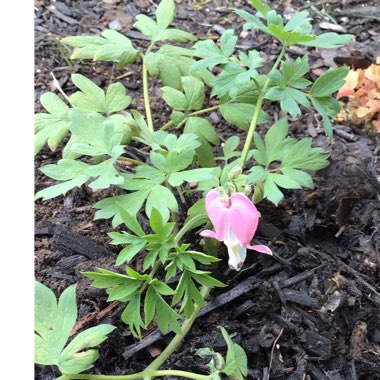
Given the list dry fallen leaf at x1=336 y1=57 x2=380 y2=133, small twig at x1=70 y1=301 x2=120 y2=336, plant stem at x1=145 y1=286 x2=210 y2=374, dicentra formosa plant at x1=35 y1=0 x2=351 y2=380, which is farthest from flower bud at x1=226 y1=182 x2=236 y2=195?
dry fallen leaf at x1=336 y1=57 x2=380 y2=133

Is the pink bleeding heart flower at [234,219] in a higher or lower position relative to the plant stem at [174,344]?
higher

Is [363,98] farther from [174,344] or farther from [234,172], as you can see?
[174,344]

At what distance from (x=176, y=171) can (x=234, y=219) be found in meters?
0.25

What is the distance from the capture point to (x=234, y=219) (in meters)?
1.31

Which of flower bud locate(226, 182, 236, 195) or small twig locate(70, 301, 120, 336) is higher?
flower bud locate(226, 182, 236, 195)

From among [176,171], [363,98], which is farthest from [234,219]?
[363,98]

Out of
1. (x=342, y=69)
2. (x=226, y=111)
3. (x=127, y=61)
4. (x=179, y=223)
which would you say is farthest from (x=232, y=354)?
(x=127, y=61)

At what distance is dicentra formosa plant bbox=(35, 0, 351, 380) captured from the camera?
1326mm

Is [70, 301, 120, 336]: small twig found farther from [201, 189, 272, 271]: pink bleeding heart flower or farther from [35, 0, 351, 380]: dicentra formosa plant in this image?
[201, 189, 272, 271]: pink bleeding heart flower

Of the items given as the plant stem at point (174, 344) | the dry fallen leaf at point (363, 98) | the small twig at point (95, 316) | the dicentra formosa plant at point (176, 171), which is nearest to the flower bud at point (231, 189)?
the dicentra formosa plant at point (176, 171)

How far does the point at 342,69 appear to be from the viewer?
1647 mm

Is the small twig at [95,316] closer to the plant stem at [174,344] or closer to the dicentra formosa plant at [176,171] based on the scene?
the dicentra formosa plant at [176,171]

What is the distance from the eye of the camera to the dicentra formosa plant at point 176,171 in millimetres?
1326
